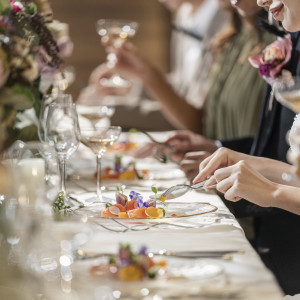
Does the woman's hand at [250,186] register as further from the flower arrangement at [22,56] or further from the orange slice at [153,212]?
the flower arrangement at [22,56]

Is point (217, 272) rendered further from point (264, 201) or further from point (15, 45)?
point (15, 45)

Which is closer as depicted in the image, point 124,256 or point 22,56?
point 124,256

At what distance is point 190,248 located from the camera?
1.29m

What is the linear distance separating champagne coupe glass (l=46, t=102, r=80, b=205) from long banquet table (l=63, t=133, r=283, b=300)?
0.20m

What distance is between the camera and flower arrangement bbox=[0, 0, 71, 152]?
145 centimetres

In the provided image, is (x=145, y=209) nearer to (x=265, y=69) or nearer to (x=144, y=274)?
(x=144, y=274)

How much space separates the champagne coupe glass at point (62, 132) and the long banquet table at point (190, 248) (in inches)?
7.7

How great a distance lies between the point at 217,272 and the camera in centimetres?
111

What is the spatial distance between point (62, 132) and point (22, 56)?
0.87ft

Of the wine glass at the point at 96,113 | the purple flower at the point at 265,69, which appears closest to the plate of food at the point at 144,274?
the purple flower at the point at 265,69

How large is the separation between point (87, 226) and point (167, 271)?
16 cm

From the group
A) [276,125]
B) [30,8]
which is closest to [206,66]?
[276,125]

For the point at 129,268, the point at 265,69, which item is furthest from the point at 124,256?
the point at 265,69

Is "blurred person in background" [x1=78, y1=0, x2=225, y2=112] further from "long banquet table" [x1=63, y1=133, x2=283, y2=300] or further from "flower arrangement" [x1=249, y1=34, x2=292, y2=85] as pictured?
"long banquet table" [x1=63, y1=133, x2=283, y2=300]
